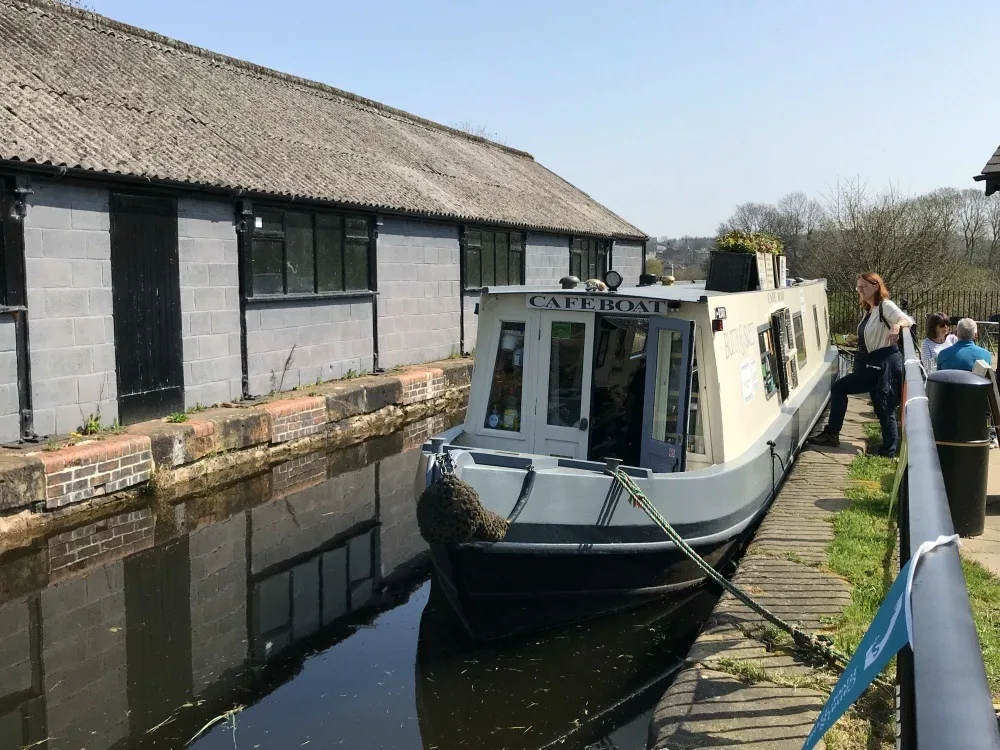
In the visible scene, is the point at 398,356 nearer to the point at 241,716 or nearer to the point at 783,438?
the point at 783,438

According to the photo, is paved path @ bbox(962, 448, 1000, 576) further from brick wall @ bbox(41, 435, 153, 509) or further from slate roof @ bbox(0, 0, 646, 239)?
slate roof @ bbox(0, 0, 646, 239)

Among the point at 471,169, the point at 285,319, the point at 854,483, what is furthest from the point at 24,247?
the point at 471,169

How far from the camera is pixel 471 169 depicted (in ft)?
73.9

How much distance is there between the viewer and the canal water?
200 inches

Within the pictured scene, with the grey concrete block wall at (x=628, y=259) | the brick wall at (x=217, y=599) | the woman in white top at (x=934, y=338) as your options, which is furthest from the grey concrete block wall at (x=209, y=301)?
the grey concrete block wall at (x=628, y=259)

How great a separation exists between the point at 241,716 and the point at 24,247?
232 inches

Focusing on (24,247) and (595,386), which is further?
(24,247)

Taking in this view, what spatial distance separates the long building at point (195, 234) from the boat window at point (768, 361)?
6.76 meters

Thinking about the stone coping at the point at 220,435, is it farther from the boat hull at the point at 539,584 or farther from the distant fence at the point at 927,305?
the distant fence at the point at 927,305

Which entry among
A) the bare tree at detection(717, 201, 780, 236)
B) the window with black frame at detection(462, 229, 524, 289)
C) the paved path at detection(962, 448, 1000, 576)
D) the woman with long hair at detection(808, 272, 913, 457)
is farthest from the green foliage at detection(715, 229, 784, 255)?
the bare tree at detection(717, 201, 780, 236)

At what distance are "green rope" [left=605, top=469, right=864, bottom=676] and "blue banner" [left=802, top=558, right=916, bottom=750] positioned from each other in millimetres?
3086

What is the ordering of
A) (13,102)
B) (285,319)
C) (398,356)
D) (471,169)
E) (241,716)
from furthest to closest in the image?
(471,169) → (398,356) → (285,319) → (13,102) → (241,716)

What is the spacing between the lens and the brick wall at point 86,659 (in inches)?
199

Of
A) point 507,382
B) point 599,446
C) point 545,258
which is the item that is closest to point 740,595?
point 599,446
